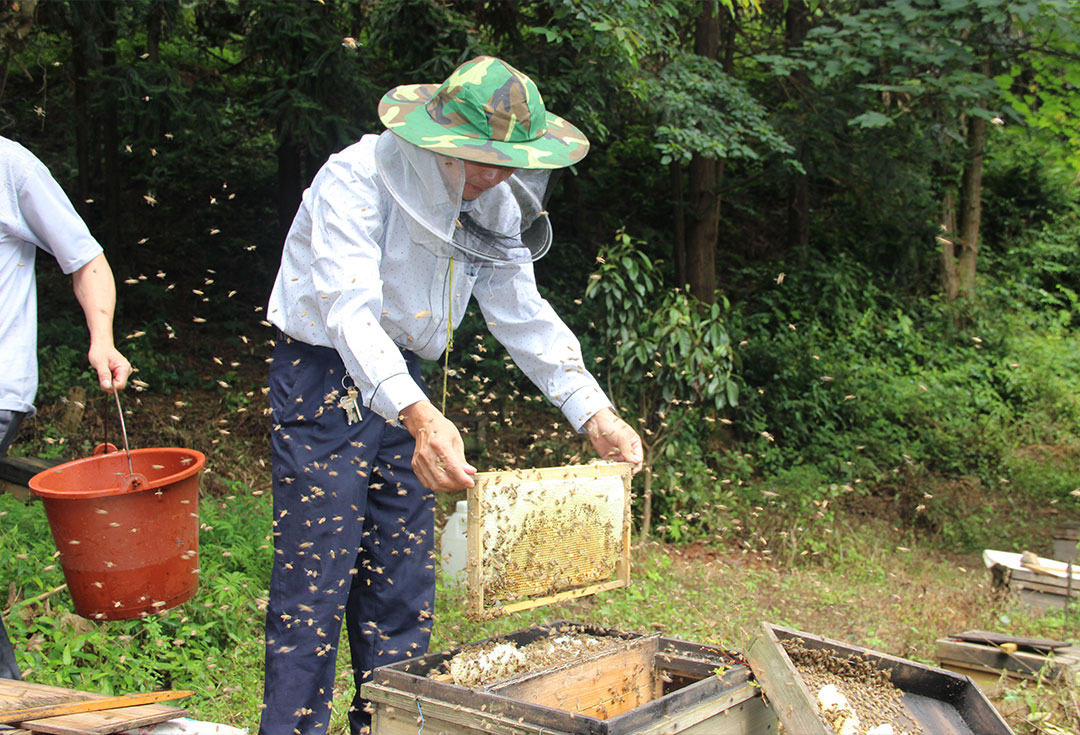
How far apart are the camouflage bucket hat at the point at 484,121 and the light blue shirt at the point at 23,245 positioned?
2.94ft

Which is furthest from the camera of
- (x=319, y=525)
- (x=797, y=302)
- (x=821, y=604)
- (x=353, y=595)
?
(x=797, y=302)

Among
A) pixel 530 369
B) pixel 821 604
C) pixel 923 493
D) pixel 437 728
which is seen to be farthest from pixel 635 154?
pixel 437 728

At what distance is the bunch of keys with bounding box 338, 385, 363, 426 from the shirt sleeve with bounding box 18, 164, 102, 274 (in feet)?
2.48

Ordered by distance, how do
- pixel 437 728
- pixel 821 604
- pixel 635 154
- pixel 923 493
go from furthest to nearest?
pixel 635 154 < pixel 923 493 < pixel 821 604 < pixel 437 728

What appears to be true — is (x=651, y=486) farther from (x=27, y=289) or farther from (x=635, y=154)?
(x=635, y=154)

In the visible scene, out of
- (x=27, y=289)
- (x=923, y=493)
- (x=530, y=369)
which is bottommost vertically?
(x=923, y=493)

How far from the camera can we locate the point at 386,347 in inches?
76.5

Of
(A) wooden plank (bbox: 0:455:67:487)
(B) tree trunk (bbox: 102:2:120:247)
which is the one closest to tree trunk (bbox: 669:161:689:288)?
(B) tree trunk (bbox: 102:2:120:247)

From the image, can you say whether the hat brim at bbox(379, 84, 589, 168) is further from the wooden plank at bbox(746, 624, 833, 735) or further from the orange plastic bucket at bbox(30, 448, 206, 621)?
the orange plastic bucket at bbox(30, 448, 206, 621)

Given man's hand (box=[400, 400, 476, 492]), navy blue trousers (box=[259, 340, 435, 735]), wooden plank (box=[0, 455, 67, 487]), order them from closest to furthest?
man's hand (box=[400, 400, 476, 492]) < navy blue trousers (box=[259, 340, 435, 735]) < wooden plank (box=[0, 455, 67, 487])

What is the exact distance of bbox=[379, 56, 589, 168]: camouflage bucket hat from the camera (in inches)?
78.3

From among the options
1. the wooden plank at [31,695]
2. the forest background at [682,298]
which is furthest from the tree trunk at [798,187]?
the wooden plank at [31,695]

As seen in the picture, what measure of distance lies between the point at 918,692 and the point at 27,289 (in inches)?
94.6

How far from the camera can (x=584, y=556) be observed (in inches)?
88.8
